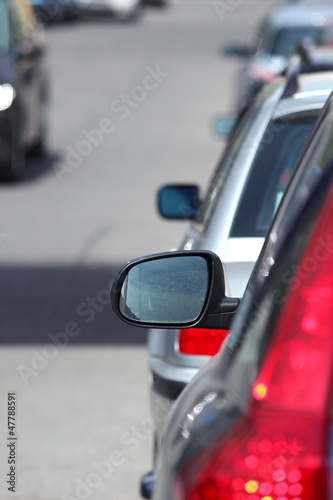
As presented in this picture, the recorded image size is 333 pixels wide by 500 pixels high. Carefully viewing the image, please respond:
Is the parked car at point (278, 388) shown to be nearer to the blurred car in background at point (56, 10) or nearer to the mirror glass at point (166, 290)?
the mirror glass at point (166, 290)

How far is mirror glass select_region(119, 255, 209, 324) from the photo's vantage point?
2.76 m

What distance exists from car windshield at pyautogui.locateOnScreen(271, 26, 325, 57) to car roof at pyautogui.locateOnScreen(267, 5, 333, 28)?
10cm

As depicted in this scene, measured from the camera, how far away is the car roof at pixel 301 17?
14469 mm

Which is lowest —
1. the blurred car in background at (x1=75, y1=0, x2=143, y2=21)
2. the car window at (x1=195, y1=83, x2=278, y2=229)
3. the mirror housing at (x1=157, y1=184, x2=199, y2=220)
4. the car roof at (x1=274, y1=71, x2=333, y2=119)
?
the blurred car in background at (x1=75, y1=0, x2=143, y2=21)

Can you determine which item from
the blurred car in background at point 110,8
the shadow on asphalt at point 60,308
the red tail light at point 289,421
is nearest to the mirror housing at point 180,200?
the shadow on asphalt at point 60,308

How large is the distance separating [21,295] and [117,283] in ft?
16.6

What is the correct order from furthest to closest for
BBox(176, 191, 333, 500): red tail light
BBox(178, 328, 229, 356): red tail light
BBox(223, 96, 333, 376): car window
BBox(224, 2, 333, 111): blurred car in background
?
1. BBox(224, 2, 333, 111): blurred car in background
2. BBox(178, 328, 229, 356): red tail light
3. BBox(223, 96, 333, 376): car window
4. BBox(176, 191, 333, 500): red tail light

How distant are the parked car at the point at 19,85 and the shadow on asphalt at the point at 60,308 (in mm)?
3444

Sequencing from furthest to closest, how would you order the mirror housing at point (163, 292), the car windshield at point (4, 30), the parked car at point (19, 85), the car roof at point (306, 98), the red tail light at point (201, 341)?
the car windshield at point (4, 30)
the parked car at point (19, 85)
the car roof at point (306, 98)
the red tail light at point (201, 341)
the mirror housing at point (163, 292)

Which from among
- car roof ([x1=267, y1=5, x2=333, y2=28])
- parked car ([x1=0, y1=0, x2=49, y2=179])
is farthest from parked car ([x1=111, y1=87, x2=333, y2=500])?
car roof ([x1=267, y1=5, x2=333, y2=28])

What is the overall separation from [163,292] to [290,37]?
39.4 feet

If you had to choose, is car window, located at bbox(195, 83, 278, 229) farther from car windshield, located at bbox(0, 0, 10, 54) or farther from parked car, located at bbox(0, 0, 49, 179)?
car windshield, located at bbox(0, 0, 10, 54)

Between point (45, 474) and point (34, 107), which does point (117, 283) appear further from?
point (34, 107)

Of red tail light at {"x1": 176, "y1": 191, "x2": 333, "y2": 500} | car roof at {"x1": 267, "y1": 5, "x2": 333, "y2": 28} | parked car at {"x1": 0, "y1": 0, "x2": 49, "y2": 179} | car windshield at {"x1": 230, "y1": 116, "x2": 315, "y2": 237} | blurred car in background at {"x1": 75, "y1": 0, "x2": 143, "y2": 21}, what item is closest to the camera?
red tail light at {"x1": 176, "y1": 191, "x2": 333, "y2": 500}
